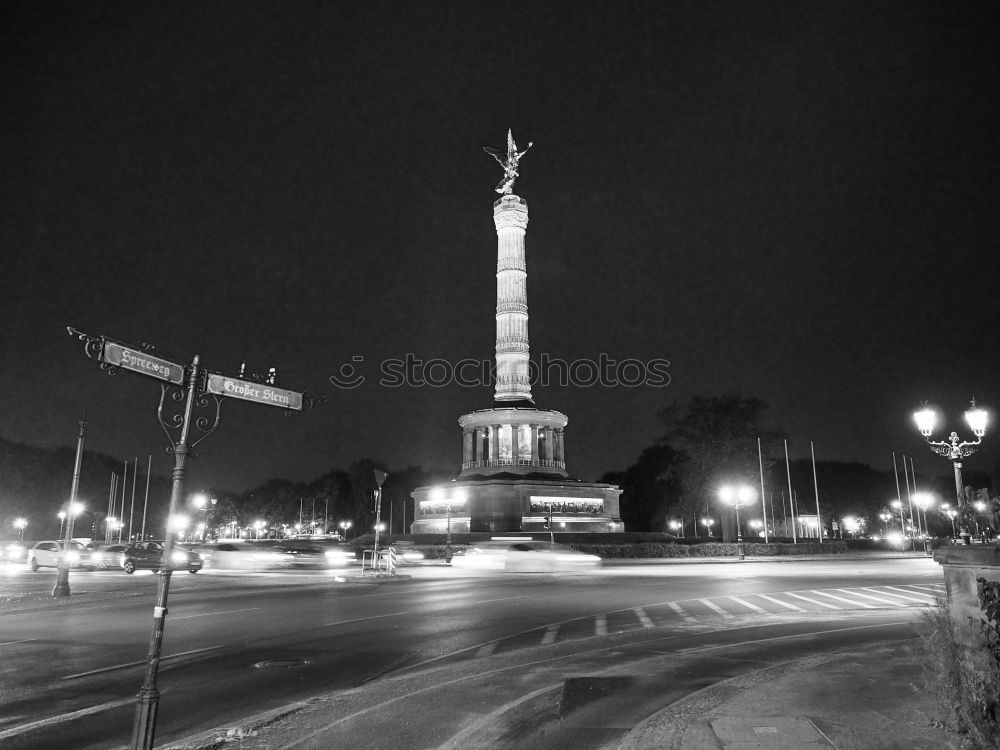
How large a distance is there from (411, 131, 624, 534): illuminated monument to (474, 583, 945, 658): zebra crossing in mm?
38945

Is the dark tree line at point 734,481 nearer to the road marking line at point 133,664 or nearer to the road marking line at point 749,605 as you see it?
the road marking line at point 749,605

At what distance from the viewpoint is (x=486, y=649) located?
12391mm

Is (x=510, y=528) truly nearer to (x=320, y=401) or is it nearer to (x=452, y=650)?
(x=452, y=650)

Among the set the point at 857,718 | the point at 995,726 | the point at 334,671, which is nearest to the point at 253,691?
the point at 334,671

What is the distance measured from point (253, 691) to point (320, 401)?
3948 mm

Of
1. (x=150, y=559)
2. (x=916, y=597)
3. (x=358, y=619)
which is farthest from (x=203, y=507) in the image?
(x=916, y=597)

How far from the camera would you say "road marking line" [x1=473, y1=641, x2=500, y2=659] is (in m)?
11.9

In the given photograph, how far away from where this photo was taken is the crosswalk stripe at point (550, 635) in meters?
13.1

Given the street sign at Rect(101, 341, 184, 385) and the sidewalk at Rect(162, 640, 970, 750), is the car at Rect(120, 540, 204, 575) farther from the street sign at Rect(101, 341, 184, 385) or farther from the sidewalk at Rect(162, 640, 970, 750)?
the street sign at Rect(101, 341, 184, 385)

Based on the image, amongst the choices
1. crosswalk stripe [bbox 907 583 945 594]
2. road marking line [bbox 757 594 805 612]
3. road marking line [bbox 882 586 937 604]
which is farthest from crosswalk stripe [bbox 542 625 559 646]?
crosswalk stripe [bbox 907 583 945 594]

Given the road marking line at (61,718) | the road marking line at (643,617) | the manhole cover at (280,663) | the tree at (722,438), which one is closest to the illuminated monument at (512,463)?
the tree at (722,438)

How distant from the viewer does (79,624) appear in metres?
15.5

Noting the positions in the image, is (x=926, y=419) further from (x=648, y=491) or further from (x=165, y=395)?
(x=648, y=491)

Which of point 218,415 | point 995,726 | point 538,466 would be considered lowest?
point 995,726
